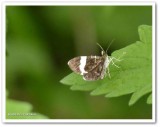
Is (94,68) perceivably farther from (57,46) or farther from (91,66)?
(57,46)

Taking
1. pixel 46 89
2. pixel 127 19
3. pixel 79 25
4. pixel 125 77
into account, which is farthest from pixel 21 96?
pixel 125 77

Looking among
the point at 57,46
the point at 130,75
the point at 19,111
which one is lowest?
the point at 19,111

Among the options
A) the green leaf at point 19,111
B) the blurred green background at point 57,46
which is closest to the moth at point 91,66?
the green leaf at point 19,111

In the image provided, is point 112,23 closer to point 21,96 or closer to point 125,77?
point 21,96

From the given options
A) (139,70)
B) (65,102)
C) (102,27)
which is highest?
(102,27)

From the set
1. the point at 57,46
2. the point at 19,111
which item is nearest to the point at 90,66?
the point at 19,111

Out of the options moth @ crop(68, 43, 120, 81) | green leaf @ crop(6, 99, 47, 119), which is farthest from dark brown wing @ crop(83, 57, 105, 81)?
green leaf @ crop(6, 99, 47, 119)
